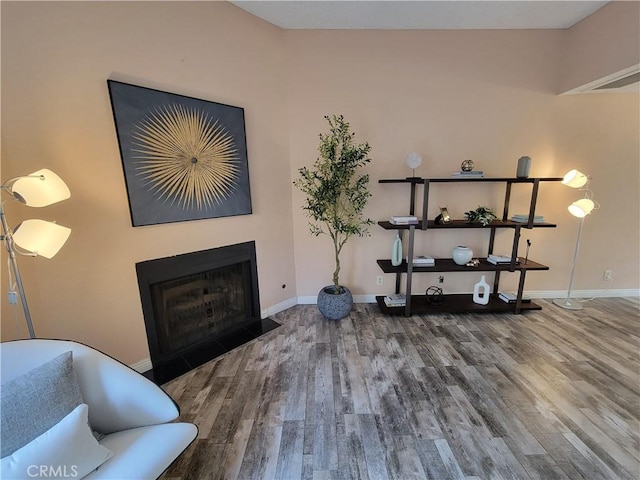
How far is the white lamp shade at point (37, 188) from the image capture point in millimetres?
1382

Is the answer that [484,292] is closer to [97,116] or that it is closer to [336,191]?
[336,191]

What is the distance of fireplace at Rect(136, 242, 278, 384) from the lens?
2301mm

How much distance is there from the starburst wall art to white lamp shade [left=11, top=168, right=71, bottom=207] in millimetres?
614

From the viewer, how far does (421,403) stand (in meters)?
1.93

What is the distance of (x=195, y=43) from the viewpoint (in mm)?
2289

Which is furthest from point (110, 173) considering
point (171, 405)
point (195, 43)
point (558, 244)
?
point (558, 244)

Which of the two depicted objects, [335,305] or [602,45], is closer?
[602,45]

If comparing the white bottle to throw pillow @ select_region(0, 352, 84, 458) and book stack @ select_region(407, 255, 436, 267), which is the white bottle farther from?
throw pillow @ select_region(0, 352, 84, 458)

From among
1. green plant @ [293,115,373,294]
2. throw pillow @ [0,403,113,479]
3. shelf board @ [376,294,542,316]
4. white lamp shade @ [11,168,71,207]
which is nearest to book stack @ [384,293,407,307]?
shelf board @ [376,294,542,316]

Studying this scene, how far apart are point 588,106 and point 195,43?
4.11 meters

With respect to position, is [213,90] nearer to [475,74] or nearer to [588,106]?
[475,74]

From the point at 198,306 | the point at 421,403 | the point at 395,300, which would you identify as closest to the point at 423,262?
the point at 395,300

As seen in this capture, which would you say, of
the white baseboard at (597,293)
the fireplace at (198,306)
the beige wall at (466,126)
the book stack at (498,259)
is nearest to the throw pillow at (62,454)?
the fireplace at (198,306)

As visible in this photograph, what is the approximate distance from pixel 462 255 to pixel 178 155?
3.00 metres
